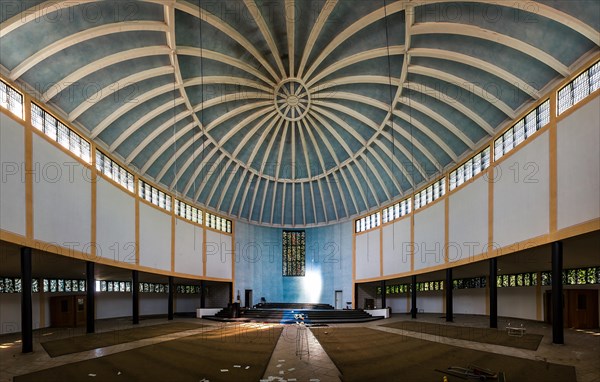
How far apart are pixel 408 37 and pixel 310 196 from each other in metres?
23.5

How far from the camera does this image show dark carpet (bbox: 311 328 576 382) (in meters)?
10.4

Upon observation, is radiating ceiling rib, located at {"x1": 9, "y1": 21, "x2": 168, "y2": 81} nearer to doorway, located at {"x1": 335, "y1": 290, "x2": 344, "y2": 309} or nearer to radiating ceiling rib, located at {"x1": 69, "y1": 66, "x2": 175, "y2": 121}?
radiating ceiling rib, located at {"x1": 69, "y1": 66, "x2": 175, "y2": 121}

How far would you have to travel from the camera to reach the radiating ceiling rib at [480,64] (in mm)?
18219

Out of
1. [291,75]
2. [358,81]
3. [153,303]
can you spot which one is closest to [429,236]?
[358,81]

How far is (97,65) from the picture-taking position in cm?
1898

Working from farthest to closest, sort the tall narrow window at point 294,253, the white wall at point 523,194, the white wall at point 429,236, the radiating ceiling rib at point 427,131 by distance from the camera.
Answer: the tall narrow window at point 294,253 < the white wall at point 429,236 < the radiating ceiling rib at point 427,131 < the white wall at point 523,194

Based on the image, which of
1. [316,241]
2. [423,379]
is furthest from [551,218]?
[316,241]

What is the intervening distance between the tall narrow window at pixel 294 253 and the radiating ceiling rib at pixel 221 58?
73.4 ft

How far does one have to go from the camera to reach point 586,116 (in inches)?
566

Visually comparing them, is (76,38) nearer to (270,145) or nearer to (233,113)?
(233,113)

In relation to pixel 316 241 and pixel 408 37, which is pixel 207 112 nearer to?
pixel 408 37

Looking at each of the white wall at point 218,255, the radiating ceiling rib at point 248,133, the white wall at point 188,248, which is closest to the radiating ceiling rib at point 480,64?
the radiating ceiling rib at point 248,133

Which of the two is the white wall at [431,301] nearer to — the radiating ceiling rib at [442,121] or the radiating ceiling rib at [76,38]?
the radiating ceiling rib at [442,121]

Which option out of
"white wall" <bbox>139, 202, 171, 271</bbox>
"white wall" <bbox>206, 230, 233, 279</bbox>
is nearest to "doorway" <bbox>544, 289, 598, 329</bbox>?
"white wall" <bbox>139, 202, 171, 271</bbox>
